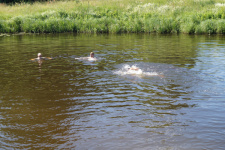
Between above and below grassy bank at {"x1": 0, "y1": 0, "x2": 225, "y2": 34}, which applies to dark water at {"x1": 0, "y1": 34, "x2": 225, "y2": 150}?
below

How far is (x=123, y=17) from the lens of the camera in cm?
3428

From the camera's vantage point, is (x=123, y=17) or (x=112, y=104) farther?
(x=123, y=17)

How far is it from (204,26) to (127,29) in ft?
29.1

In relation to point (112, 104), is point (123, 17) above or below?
above

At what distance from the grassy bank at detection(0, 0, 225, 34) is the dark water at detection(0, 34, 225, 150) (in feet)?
51.4

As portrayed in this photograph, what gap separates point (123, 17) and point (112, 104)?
27.0m

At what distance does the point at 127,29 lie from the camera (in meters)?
32.9

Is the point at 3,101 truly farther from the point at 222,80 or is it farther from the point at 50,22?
the point at 50,22

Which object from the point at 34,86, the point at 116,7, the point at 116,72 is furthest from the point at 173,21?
the point at 34,86

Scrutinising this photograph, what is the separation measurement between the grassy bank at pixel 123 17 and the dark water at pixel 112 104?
51.4 ft

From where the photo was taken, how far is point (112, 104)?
853 cm

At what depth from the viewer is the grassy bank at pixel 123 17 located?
30469mm

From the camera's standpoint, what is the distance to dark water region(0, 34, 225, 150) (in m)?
6.22

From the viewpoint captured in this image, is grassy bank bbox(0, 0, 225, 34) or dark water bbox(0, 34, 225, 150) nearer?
dark water bbox(0, 34, 225, 150)
